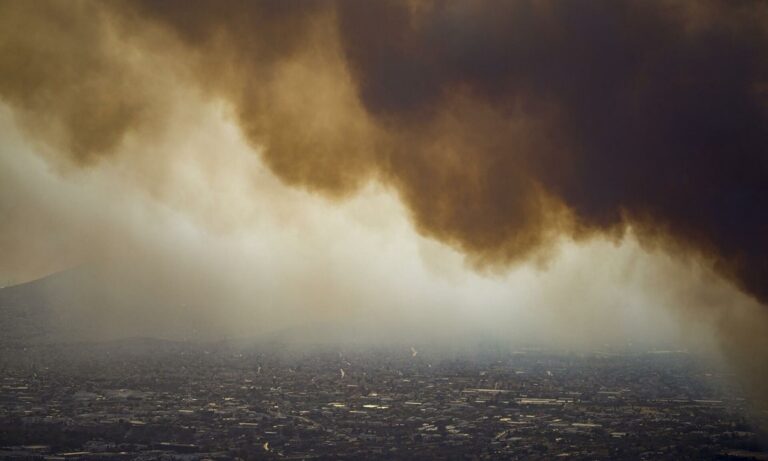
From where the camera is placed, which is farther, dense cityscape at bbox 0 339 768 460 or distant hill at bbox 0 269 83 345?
distant hill at bbox 0 269 83 345

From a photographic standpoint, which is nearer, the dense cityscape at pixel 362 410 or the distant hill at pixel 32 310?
the dense cityscape at pixel 362 410

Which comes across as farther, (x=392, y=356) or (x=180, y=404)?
(x=392, y=356)

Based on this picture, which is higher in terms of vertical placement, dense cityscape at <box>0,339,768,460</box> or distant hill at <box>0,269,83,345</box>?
distant hill at <box>0,269,83,345</box>

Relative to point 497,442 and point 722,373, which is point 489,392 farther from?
point 497,442

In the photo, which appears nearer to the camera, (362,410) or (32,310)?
(362,410)

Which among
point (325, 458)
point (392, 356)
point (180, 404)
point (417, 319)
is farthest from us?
point (417, 319)

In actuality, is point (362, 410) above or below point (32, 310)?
below

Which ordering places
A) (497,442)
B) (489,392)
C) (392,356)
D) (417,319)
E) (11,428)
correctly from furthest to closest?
(417,319)
(392,356)
(489,392)
(11,428)
(497,442)

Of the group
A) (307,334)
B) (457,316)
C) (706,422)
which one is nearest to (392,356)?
(307,334)
